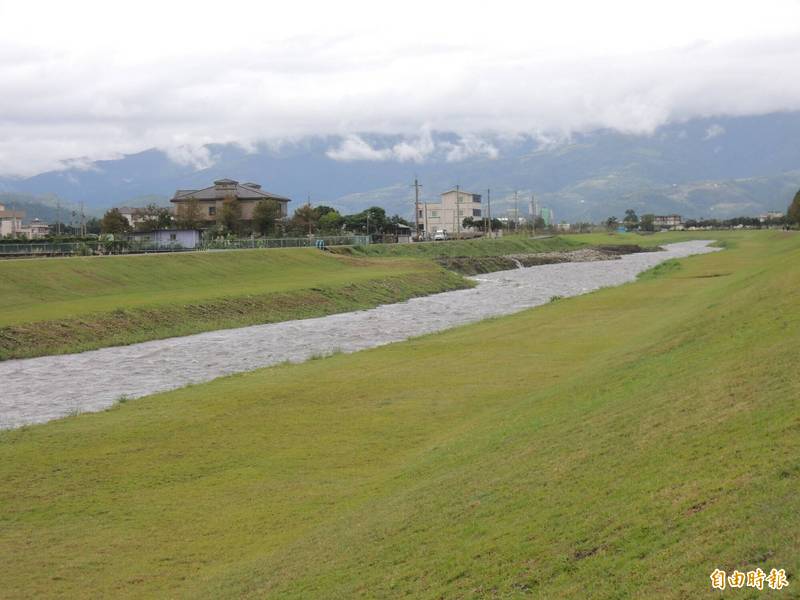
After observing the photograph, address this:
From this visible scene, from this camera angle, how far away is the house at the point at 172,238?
9500 centimetres

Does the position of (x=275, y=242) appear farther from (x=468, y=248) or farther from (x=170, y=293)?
(x=170, y=293)

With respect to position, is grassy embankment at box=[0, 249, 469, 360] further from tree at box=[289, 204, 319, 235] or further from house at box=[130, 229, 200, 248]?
tree at box=[289, 204, 319, 235]

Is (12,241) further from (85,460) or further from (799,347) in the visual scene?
(799,347)

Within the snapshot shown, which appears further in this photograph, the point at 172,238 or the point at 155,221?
the point at 155,221

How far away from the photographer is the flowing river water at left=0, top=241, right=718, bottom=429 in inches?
1071

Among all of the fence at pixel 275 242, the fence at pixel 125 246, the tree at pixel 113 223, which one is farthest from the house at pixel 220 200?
the fence at pixel 125 246

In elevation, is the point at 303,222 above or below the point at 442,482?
above

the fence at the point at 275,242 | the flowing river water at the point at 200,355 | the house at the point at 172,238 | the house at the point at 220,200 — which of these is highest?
the house at the point at 220,200

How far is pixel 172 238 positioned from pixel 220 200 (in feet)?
108

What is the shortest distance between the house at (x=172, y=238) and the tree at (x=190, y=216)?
1750 cm

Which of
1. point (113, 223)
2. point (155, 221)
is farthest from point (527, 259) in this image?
point (113, 223)

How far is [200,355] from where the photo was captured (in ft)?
121

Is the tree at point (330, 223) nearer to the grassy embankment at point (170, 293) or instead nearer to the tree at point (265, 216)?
the tree at point (265, 216)

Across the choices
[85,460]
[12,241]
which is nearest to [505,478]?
[85,460]
